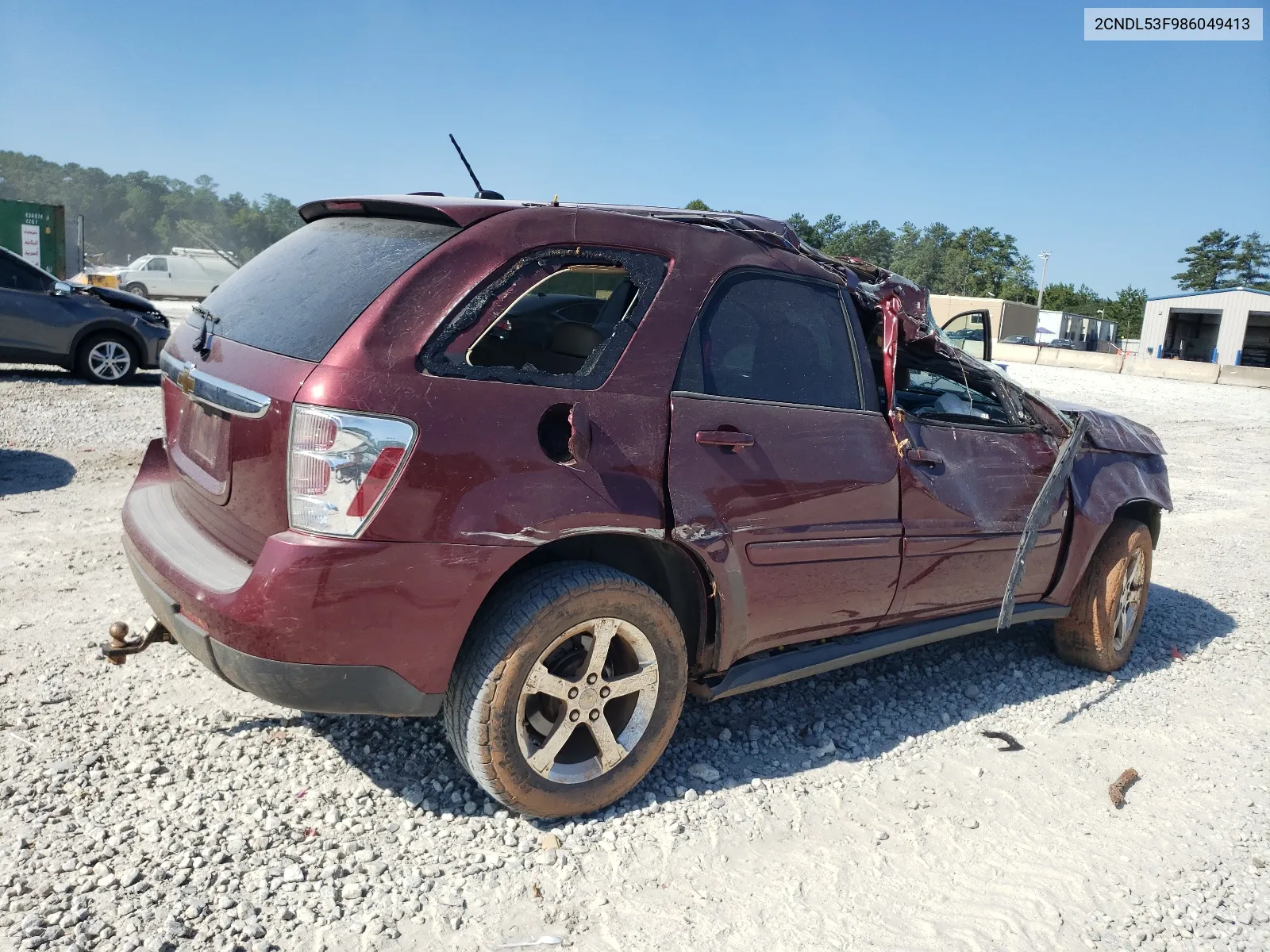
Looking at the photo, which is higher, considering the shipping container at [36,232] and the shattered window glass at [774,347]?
the shipping container at [36,232]

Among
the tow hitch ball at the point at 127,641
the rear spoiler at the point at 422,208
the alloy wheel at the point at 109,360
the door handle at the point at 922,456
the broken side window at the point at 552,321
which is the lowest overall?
the tow hitch ball at the point at 127,641

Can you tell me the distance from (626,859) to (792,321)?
2.01 metres

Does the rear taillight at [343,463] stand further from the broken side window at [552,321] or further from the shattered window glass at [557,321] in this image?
the shattered window glass at [557,321]

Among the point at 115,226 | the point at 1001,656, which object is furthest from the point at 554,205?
the point at 115,226

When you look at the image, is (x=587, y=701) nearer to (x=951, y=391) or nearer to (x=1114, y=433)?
(x=951, y=391)

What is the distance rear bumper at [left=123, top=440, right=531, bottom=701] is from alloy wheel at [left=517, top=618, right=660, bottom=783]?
342mm

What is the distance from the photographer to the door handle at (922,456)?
3699mm

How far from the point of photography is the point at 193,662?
386 cm

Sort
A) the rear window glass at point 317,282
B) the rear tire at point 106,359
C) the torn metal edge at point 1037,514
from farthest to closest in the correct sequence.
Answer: the rear tire at point 106,359 < the torn metal edge at point 1037,514 < the rear window glass at point 317,282

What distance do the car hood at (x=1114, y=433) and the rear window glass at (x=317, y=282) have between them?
10.7 ft

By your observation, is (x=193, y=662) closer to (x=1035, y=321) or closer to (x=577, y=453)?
(x=577, y=453)

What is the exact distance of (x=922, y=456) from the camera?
12.3ft

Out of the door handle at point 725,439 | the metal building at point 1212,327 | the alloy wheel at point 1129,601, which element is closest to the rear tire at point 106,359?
the door handle at point 725,439

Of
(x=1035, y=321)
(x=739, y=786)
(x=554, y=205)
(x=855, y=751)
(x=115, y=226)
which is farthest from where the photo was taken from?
(x=115, y=226)
